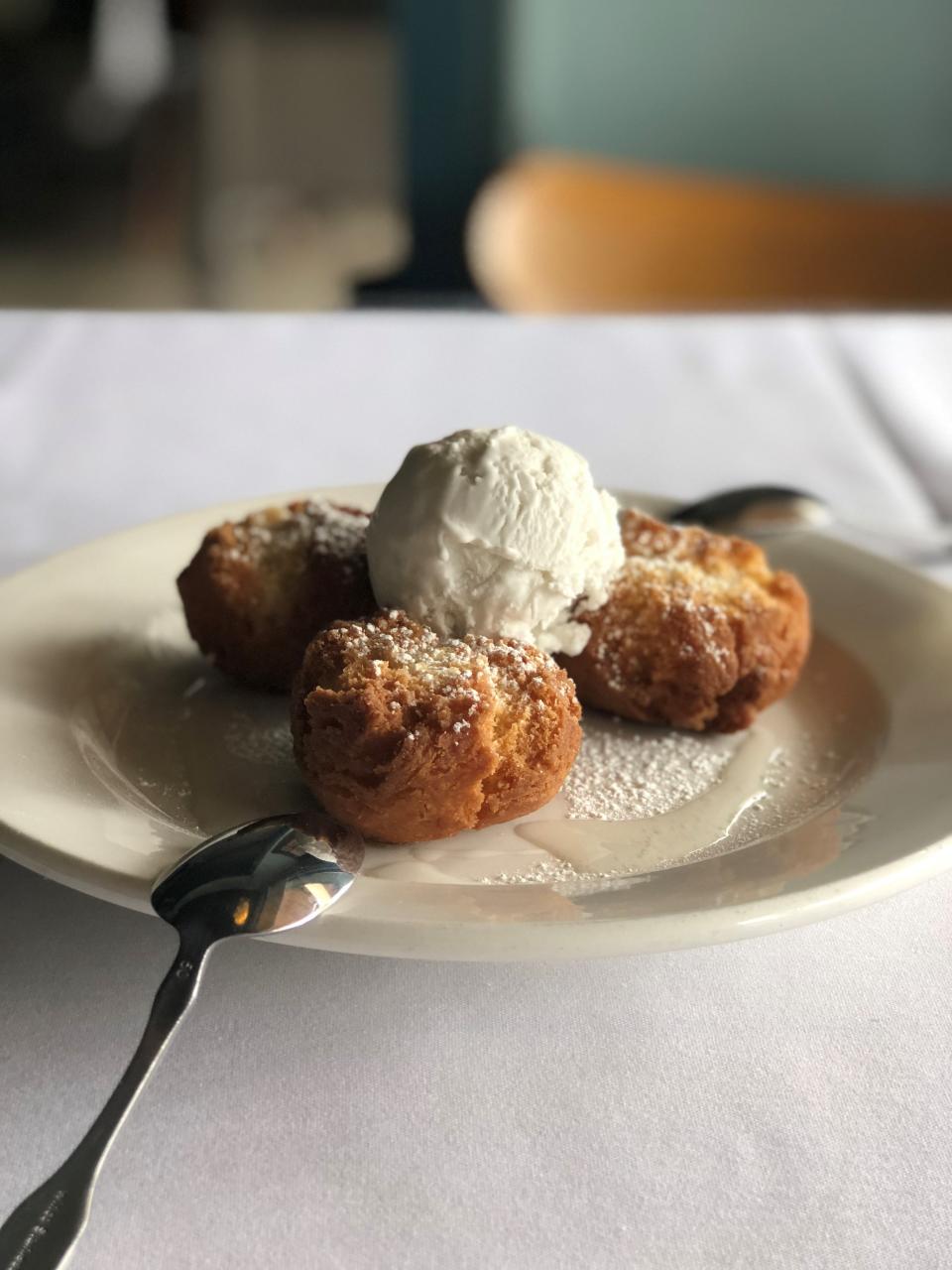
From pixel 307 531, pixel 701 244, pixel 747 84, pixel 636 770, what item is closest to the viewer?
pixel 636 770

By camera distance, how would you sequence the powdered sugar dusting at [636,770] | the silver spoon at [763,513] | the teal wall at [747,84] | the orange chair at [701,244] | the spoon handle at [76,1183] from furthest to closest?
the teal wall at [747,84] → the orange chair at [701,244] → the silver spoon at [763,513] → the powdered sugar dusting at [636,770] → the spoon handle at [76,1183]

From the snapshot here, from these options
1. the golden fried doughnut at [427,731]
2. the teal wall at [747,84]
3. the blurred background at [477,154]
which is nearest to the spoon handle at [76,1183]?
the golden fried doughnut at [427,731]

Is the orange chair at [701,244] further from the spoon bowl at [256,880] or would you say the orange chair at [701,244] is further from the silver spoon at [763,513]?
the spoon bowl at [256,880]

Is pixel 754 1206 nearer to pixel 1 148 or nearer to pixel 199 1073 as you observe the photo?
pixel 199 1073

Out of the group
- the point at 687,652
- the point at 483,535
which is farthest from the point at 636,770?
the point at 483,535

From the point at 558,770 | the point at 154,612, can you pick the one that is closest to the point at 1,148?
the point at 154,612

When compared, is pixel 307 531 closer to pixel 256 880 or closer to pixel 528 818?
pixel 528 818
